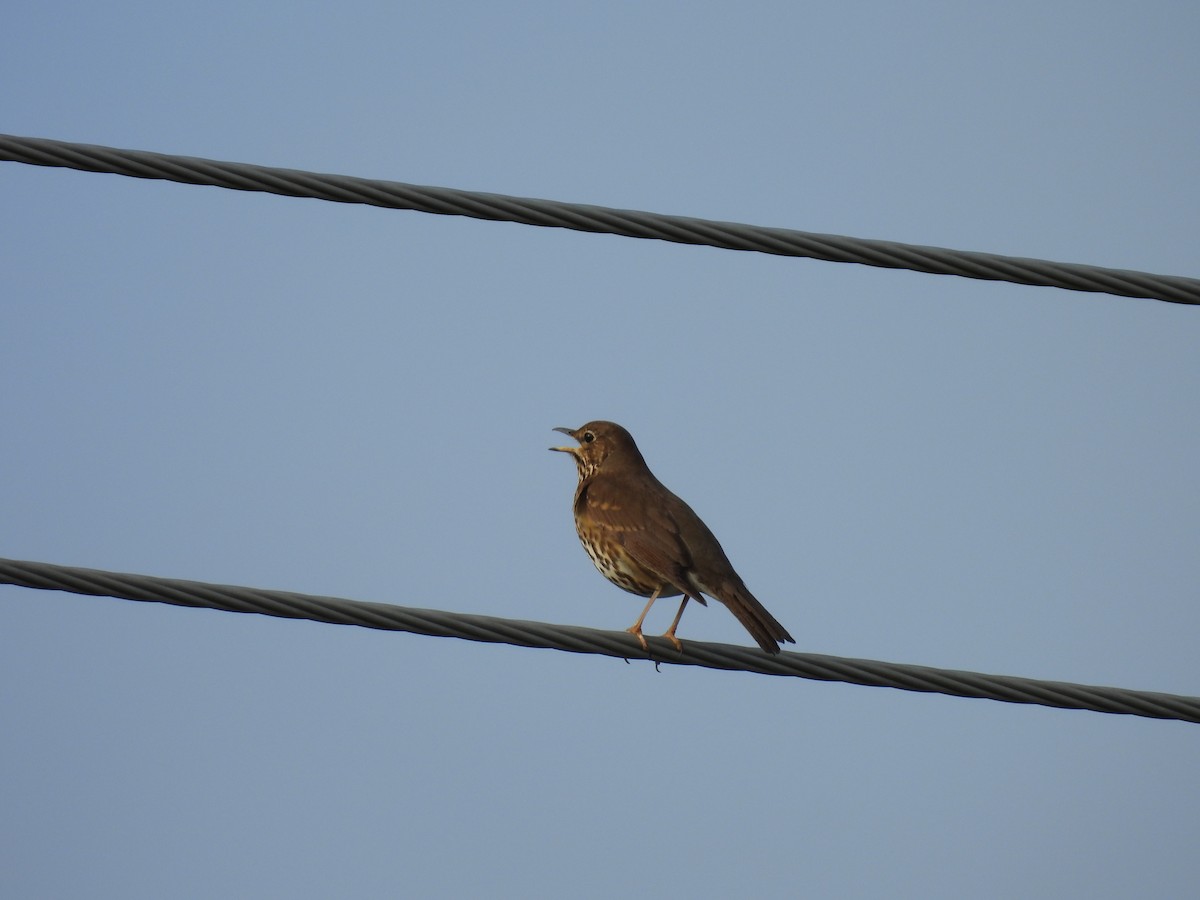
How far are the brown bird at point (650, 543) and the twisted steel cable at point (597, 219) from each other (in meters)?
2.39

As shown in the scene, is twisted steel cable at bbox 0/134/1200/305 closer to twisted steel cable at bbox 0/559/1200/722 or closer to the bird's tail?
twisted steel cable at bbox 0/559/1200/722

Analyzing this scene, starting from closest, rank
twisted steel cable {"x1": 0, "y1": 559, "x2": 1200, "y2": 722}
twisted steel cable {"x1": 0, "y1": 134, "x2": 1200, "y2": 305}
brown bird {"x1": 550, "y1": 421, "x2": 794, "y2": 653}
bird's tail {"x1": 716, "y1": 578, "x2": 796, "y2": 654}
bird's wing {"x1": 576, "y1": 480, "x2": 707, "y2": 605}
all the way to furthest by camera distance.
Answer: twisted steel cable {"x1": 0, "y1": 559, "x2": 1200, "y2": 722}
twisted steel cable {"x1": 0, "y1": 134, "x2": 1200, "y2": 305}
bird's tail {"x1": 716, "y1": 578, "x2": 796, "y2": 654}
brown bird {"x1": 550, "y1": 421, "x2": 794, "y2": 653}
bird's wing {"x1": 576, "y1": 480, "x2": 707, "y2": 605}

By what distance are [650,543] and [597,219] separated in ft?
11.1

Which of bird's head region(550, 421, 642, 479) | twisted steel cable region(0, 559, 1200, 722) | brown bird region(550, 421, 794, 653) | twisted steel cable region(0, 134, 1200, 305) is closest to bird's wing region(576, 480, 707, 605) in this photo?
brown bird region(550, 421, 794, 653)

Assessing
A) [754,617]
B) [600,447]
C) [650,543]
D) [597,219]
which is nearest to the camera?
[597,219]

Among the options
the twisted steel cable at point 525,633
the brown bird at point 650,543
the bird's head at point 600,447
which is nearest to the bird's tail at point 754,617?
the brown bird at point 650,543

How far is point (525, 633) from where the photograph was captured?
229 inches

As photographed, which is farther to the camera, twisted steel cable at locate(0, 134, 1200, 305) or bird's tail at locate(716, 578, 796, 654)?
bird's tail at locate(716, 578, 796, 654)

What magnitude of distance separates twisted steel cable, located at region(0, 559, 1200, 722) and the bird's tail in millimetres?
1366

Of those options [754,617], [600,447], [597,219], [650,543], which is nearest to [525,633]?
[597,219]

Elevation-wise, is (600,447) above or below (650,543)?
above

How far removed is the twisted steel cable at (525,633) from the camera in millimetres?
5484

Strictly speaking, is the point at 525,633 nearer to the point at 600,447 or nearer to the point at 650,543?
the point at 650,543

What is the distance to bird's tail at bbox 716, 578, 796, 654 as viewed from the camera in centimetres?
755
